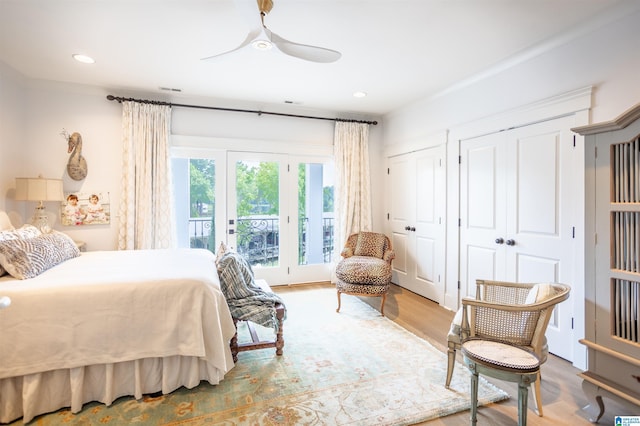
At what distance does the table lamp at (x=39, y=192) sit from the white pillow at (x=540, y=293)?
416 centimetres

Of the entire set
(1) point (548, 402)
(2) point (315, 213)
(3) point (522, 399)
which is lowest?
(1) point (548, 402)

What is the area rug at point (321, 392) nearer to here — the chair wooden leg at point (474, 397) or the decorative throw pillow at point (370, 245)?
the chair wooden leg at point (474, 397)

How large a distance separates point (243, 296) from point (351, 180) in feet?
9.42

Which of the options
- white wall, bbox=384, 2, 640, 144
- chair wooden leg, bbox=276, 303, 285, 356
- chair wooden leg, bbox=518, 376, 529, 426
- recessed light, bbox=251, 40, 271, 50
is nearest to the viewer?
chair wooden leg, bbox=518, 376, 529, 426

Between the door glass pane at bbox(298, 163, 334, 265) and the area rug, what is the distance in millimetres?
1985

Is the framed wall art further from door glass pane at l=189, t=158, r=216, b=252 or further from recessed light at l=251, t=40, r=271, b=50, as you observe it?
recessed light at l=251, t=40, r=271, b=50

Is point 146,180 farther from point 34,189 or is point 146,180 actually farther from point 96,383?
point 96,383

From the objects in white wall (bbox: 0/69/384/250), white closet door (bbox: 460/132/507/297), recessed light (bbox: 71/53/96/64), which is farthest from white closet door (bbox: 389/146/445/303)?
recessed light (bbox: 71/53/96/64)

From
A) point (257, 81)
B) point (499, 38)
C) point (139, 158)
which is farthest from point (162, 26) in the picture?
point (499, 38)

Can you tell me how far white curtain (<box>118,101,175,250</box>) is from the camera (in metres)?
3.80

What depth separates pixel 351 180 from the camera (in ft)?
15.9

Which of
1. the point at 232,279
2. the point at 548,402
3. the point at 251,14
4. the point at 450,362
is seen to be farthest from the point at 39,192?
the point at 548,402

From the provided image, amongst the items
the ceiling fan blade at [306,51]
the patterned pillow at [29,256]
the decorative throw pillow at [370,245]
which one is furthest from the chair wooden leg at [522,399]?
the patterned pillow at [29,256]

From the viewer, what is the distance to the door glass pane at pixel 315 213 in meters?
4.80
